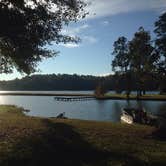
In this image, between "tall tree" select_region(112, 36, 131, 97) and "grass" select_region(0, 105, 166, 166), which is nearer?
"grass" select_region(0, 105, 166, 166)

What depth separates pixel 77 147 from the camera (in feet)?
50.1

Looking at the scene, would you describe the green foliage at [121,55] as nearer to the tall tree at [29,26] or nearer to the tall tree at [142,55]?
the tall tree at [142,55]

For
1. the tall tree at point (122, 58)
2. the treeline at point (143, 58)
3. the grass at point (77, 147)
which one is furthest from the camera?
the tall tree at point (122, 58)

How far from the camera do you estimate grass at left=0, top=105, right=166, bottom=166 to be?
43.0ft

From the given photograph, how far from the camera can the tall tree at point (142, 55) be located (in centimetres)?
5262

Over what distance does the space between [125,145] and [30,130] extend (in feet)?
20.0

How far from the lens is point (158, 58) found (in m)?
50.2

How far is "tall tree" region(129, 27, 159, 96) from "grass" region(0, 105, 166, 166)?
32.4m

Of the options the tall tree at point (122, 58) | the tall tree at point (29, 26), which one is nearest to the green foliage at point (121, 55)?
the tall tree at point (122, 58)

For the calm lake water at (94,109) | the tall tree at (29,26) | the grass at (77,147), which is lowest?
the calm lake water at (94,109)

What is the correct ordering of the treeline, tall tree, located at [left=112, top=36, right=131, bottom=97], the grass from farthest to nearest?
1. tall tree, located at [left=112, top=36, right=131, bottom=97]
2. the treeline
3. the grass

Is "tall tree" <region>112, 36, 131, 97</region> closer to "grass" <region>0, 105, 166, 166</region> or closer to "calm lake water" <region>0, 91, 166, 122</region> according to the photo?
"calm lake water" <region>0, 91, 166, 122</region>

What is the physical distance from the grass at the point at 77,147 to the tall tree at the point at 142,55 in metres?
32.4

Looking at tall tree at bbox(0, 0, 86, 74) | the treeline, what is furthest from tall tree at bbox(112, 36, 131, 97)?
tall tree at bbox(0, 0, 86, 74)
